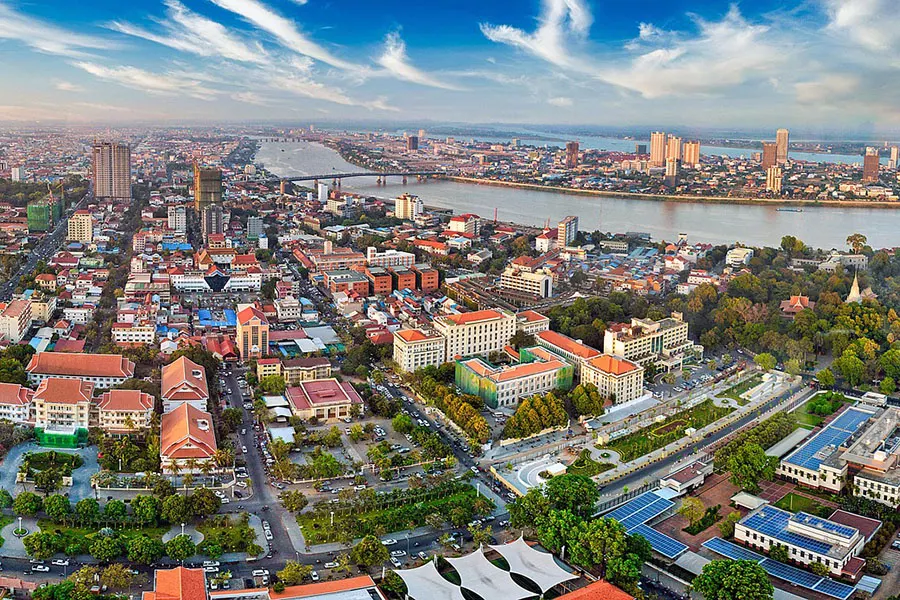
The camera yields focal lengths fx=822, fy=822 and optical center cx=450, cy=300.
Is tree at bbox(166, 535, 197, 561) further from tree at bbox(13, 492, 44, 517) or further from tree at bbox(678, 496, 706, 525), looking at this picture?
tree at bbox(678, 496, 706, 525)

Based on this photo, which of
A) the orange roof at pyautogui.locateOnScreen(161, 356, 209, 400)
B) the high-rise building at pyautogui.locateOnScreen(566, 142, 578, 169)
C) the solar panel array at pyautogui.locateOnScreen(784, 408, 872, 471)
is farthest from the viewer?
the high-rise building at pyautogui.locateOnScreen(566, 142, 578, 169)

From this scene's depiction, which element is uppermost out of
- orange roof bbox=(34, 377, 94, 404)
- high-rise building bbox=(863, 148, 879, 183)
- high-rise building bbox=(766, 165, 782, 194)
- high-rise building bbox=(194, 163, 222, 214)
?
high-rise building bbox=(863, 148, 879, 183)

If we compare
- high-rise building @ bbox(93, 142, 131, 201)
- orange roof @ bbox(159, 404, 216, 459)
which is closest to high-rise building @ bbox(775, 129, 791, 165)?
high-rise building @ bbox(93, 142, 131, 201)

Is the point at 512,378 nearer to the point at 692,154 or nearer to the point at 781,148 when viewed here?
the point at 781,148

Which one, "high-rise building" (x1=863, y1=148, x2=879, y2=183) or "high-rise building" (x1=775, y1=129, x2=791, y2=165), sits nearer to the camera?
"high-rise building" (x1=863, y1=148, x2=879, y2=183)

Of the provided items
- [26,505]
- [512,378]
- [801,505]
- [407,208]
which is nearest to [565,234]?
[407,208]

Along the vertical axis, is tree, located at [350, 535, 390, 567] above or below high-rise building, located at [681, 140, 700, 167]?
below

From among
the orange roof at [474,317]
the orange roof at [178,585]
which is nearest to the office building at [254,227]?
the orange roof at [474,317]
